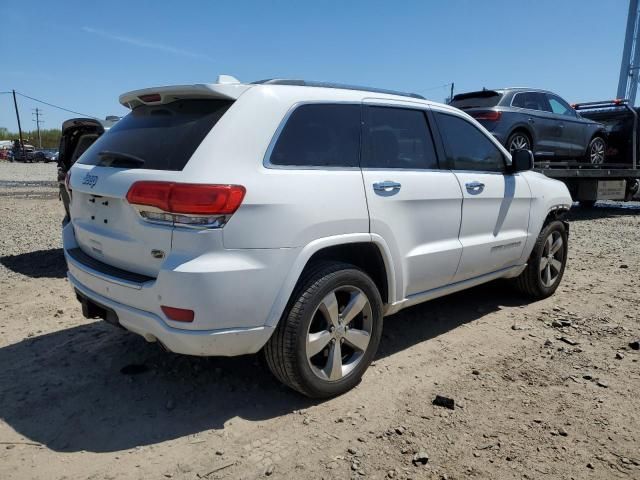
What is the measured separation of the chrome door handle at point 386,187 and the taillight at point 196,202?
38.6 inches

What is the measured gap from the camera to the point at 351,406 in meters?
3.05

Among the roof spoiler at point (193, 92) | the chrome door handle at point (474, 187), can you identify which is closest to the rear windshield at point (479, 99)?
the chrome door handle at point (474, 187)

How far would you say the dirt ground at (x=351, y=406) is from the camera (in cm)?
251

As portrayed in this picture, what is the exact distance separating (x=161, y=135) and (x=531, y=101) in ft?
24.9

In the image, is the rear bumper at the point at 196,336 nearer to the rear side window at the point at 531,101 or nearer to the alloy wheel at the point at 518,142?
the alloy wheel at the point at 518,142

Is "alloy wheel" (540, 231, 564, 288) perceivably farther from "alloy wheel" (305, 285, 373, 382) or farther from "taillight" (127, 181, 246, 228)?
"taillight" (127, 181, 246, 228)

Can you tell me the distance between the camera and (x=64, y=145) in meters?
6.50

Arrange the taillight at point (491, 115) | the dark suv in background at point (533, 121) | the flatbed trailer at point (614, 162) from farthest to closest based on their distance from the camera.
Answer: the flatbed trailer at point (614, 162) → the dark suv in background at point (533, 121) → the taillight at point (491, 115)

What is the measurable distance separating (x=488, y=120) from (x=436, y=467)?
649 centimetres

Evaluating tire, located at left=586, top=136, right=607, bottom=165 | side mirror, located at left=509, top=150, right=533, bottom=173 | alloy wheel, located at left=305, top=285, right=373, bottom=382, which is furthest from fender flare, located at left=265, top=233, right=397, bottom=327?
tire, located at left=586, top=136, right=607, bottom=165

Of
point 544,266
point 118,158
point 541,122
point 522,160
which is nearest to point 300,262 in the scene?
point 118,158

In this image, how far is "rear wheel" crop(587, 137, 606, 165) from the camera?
1024 centimetres

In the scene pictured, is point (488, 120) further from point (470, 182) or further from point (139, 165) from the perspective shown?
point (139, 165)

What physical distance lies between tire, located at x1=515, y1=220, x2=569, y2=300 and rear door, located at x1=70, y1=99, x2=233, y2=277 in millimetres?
3528
